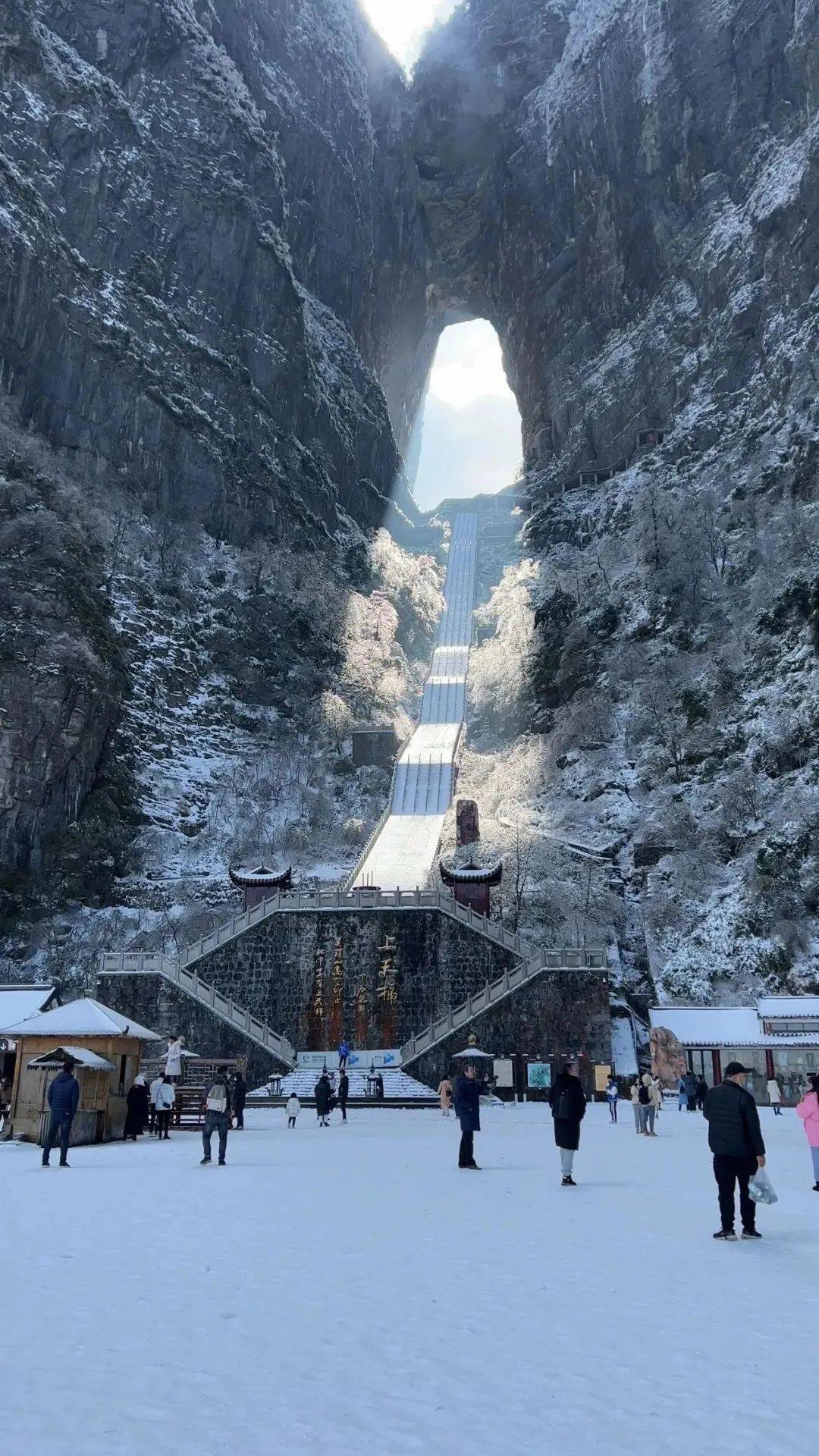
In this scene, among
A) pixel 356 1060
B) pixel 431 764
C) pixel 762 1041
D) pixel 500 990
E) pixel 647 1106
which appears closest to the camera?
pixel 647 1106

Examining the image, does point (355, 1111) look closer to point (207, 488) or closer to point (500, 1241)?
point (500, 1241)

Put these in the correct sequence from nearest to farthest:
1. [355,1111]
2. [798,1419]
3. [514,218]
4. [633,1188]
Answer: [798,1419]
[633,1188]
[355,1111]
[514,218]

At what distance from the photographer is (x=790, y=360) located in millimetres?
69688

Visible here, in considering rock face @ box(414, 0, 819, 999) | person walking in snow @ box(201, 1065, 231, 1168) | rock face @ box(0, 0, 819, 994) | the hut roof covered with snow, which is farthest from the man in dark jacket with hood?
rock face @ box(0, 0, 819, 994)

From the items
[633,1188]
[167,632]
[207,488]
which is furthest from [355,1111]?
[207,488]

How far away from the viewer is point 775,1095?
3284cm

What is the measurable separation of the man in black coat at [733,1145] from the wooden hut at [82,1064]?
14062 millimetres

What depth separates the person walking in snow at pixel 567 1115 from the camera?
513 inches

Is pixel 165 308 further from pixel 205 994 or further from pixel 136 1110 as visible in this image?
pixel 136 1110

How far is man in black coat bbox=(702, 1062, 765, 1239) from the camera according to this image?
8.84 meters

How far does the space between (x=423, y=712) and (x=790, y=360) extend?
34.7 metres

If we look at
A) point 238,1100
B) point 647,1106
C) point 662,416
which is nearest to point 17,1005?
point 238,1100

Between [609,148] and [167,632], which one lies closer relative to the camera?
[167,632]

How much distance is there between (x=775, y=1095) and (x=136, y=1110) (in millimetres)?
20919
